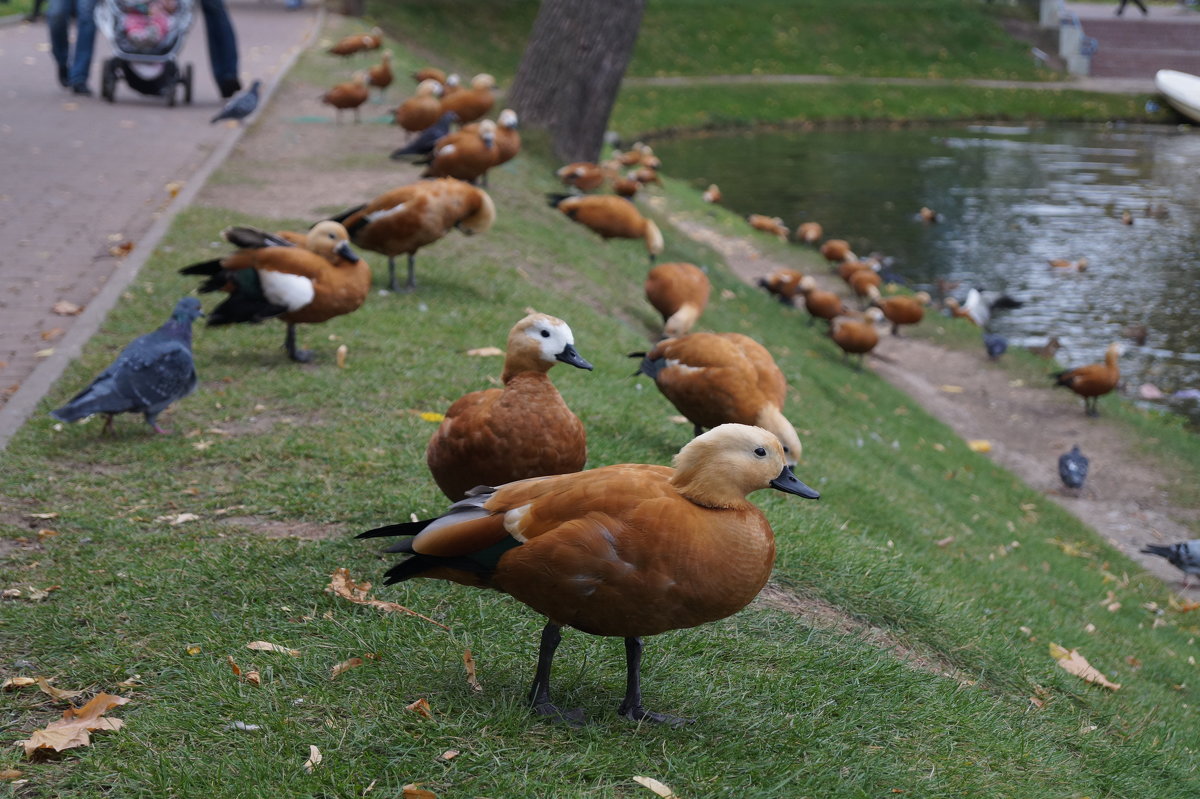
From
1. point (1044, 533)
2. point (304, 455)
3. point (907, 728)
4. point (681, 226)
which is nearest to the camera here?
point (907, 728)

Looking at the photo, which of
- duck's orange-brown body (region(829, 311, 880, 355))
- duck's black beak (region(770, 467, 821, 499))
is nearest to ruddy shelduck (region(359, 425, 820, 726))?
duck's black beak (region(770, 467, 821, 499))

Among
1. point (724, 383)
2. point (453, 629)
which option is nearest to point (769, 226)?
point (724, 383)

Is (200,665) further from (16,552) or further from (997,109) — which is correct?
(997,109)

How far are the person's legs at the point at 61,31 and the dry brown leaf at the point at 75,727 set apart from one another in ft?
53.4

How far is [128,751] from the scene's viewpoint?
337cm

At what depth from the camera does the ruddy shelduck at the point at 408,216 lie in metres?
8.45

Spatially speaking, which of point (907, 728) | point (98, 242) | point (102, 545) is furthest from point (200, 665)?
point (98, 242)

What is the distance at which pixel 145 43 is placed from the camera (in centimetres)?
1633

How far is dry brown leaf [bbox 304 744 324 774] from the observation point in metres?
3.25

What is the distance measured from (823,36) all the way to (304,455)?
1494 inches

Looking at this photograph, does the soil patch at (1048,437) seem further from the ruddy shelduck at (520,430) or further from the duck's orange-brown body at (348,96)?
the duck's orange-brown body at (348,96)

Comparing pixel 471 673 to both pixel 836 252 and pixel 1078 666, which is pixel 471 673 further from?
pixel 836 252

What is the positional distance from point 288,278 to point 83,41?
12375mm

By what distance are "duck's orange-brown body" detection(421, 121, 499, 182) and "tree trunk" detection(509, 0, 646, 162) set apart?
12.1ft
